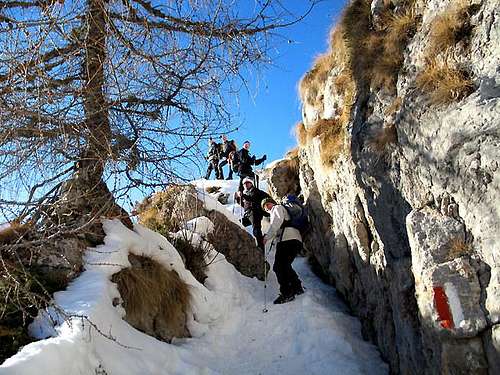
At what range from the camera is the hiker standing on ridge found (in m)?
13.6

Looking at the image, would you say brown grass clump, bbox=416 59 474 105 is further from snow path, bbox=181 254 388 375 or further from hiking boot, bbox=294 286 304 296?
hiking boot, bbox=294 286 304 296

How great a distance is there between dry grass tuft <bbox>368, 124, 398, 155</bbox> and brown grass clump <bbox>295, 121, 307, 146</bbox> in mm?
3625

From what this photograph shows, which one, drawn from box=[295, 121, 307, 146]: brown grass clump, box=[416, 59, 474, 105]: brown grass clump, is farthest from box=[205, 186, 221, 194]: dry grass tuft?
box=[416, 59, 474, 105]: brown grass clump

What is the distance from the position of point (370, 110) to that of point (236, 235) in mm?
4352

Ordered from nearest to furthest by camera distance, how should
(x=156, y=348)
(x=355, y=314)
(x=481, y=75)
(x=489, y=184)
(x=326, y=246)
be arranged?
(x=489, y=184)
(x=481, y=75)
(x=156, y=348)
(x=355, y=314)
(x=326, y=246)

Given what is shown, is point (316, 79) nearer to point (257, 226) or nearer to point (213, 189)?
point (257, 226)

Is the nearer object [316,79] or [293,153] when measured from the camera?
[316,79]

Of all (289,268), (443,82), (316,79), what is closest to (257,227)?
(289,268)

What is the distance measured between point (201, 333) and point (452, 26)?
5.05 m

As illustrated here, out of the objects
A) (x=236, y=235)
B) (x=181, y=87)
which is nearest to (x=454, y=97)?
(x=181, y=87)

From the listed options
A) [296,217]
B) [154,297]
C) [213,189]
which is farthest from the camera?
[213,189]

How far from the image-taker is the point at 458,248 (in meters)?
3.97

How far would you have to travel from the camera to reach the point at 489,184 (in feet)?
12.1

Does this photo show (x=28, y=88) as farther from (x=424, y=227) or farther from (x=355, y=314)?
(x=355, y=314)
